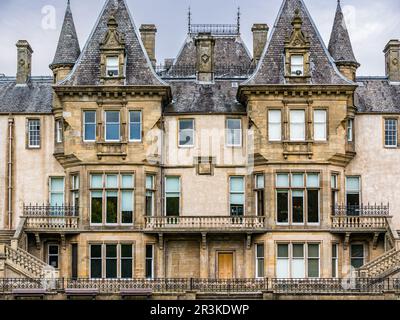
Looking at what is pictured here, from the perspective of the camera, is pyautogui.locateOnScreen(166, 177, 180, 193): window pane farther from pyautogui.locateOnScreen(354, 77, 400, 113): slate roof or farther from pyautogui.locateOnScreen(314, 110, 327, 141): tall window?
pyautogui.locateOnScreen(354, 77, 400, 113): slate roof

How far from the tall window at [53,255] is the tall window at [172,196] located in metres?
6.46

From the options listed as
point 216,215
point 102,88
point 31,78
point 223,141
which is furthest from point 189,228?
point 31,78

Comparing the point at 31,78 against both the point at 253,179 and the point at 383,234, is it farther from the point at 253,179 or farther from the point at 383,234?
the point at 383,234

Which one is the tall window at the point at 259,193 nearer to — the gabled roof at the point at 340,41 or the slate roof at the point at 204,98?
the slate roof at the point at 204,98

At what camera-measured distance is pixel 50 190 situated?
5281 centimetres

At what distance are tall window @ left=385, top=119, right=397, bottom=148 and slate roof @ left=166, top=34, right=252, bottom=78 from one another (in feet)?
29.2

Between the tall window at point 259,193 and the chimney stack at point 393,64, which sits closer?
the tall window at point 259,193

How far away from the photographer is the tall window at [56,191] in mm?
52562

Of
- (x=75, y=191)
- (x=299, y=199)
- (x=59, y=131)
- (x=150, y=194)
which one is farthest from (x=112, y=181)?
(x=299, y=199)

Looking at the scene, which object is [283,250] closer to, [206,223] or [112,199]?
[206,223]

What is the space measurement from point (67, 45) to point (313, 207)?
17105mm

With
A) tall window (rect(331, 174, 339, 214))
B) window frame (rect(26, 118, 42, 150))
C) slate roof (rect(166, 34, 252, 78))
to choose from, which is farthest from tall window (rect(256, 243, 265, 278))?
window frame (rect(26, 118, 42, 150))

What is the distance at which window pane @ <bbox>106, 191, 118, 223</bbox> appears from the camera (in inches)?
1978

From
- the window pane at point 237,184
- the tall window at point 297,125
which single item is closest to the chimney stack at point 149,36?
the window pane at point 237,184
